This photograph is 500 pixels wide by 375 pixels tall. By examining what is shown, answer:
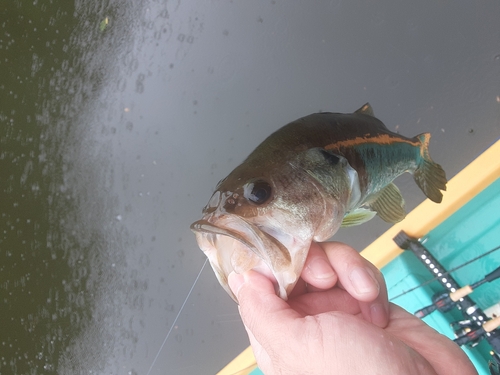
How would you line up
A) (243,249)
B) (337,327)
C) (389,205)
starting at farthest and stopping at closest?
(389,205)
(243,249)
(337,327)

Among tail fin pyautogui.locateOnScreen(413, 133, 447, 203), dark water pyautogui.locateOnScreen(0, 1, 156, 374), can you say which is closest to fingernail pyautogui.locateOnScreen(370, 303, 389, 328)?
tail fin pyautogui.locateOnScreen(413, 133, 447, 203)

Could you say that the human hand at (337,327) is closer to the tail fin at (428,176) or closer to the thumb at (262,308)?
the thumb at (262,308)

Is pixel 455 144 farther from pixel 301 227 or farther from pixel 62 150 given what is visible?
pixel 62 150

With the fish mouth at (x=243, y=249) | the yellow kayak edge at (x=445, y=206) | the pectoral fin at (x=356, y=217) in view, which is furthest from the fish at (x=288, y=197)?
the yellow kayak edge at (x=445, y=206)

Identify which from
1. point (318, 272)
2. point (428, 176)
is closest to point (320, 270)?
point (318, 272)

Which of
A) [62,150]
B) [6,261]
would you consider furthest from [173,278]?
[6,261]

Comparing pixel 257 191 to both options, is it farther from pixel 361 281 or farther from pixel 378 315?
pixel 378 315
